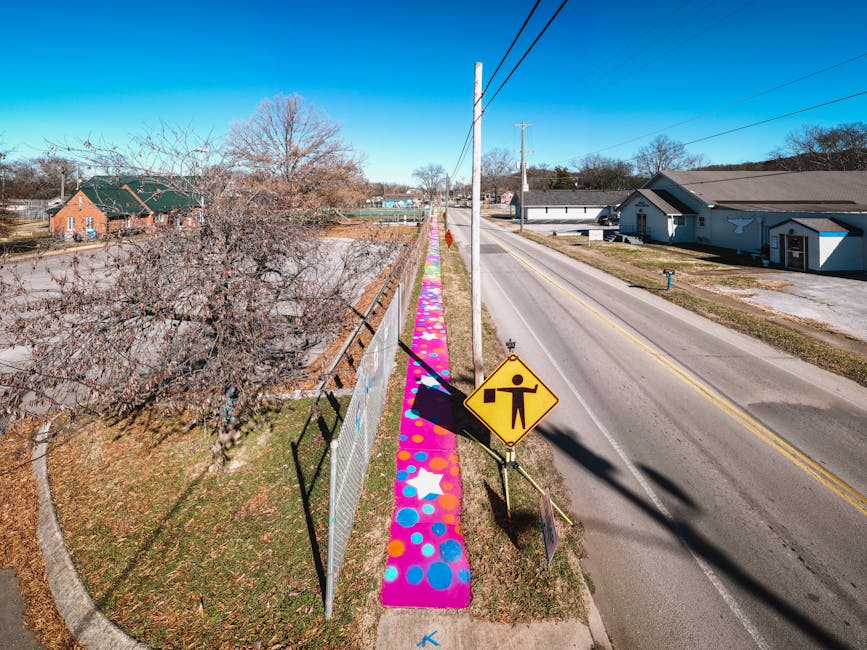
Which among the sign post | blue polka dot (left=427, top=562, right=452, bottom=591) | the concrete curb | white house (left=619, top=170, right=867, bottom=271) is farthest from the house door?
the concrete curb

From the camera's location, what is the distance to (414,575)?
192 inches

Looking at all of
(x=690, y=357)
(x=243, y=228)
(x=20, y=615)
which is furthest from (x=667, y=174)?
(x=20, y=615)

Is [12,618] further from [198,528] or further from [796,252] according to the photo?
[796,252]

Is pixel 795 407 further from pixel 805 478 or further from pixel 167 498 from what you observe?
pixel 167 498

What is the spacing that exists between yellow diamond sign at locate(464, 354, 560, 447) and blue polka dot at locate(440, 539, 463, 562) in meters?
1.42

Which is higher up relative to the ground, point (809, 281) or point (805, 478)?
point (809, 281)

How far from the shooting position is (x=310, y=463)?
6.87 metres

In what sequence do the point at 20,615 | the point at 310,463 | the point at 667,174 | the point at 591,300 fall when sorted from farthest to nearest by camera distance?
the point at 667,174 → the point at 591,300 → the point at 310,463 → the point at 20,615

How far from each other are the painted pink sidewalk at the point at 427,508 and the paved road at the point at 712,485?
1.65 meters

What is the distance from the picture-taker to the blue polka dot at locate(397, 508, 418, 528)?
18.6 feet

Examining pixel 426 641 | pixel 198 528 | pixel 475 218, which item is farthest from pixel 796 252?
pixel 198 528

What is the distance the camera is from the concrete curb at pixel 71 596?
420 centimetres

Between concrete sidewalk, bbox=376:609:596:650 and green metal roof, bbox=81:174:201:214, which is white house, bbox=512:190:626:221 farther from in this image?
concrete sidewalk, bbox=376:609:596:650

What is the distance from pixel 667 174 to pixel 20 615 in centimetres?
4507
